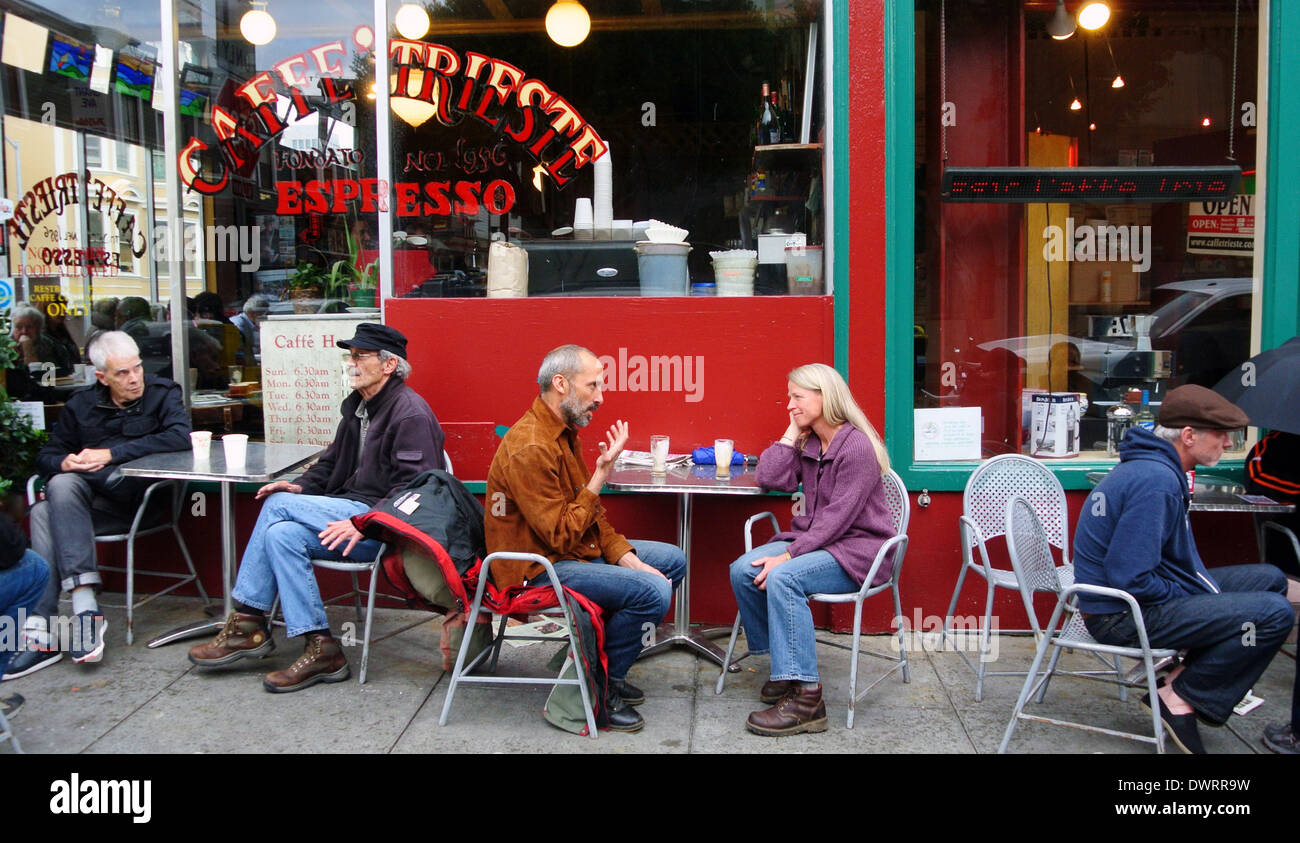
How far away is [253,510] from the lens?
5656mm

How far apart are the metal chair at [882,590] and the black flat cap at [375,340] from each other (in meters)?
1.83

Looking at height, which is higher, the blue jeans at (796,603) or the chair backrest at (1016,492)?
the chair backrest at (1016,492)

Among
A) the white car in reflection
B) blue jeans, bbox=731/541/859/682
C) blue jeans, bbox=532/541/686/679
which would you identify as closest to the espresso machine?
the white car in reflection

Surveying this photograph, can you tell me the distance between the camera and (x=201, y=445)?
500 cm

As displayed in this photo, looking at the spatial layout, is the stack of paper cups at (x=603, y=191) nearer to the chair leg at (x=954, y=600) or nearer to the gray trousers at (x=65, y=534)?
the chair leg at (x=954, y=600)

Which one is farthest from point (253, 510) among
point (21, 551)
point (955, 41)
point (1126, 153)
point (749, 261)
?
point (1126, 153)

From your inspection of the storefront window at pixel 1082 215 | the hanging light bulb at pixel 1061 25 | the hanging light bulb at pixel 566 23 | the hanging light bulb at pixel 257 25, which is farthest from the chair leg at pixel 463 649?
the hanging light bulb at pixel 1061 25

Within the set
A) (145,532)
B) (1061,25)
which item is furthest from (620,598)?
(1061,25)

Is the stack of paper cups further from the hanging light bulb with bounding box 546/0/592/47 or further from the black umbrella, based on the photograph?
the black umbrella

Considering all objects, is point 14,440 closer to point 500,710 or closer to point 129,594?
point 129,594

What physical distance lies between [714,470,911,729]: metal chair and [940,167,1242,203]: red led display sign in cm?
162

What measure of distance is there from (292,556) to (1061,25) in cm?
464

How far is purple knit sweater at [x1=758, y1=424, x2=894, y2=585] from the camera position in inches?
166

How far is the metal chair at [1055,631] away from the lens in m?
3.69
